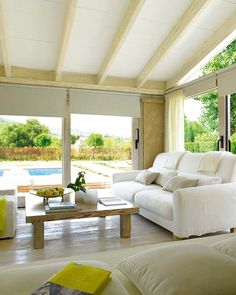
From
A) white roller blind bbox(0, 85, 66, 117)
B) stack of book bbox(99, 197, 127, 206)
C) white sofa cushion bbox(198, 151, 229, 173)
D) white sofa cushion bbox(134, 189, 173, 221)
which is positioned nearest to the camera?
white sofa cushion bbox(134, 189, 173, 221)

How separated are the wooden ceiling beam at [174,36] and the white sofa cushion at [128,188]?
201 cm

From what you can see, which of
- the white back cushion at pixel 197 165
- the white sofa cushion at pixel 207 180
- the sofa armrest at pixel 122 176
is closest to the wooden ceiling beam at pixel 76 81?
the white back cushion at pixel 197 165

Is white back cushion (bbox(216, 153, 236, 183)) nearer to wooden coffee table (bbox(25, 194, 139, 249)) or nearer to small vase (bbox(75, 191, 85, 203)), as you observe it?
wooden coffee table (bbox(25, 194, 139, 249))

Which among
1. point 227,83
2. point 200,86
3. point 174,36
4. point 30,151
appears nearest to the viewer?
point 174,36

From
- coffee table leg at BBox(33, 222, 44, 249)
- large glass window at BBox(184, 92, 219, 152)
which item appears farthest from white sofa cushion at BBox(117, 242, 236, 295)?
large glass window at BBox(184, 92, 219, 152)

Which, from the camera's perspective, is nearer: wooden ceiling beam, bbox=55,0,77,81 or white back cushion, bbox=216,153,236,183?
wooden ceiling beam, bbox=55,0,77,81

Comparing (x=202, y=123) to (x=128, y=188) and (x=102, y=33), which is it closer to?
(x=128, y=188)

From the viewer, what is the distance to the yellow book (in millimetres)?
928

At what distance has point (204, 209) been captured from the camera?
280cm

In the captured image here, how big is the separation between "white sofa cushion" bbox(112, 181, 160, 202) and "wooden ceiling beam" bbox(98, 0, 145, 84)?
1.95 metres

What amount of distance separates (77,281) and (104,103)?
426cm

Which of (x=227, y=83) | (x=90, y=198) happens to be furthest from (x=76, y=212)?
(x=227, y=83)

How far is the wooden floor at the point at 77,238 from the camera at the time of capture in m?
2.54

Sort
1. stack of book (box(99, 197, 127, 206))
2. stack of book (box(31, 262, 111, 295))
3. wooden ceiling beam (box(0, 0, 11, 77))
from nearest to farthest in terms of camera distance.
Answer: stack of book (box(31, 262, 111, 295))
stack of book (box(99, 197, 127, 206))
wooden ceiling beam (box(0, 0, 11, 77))
